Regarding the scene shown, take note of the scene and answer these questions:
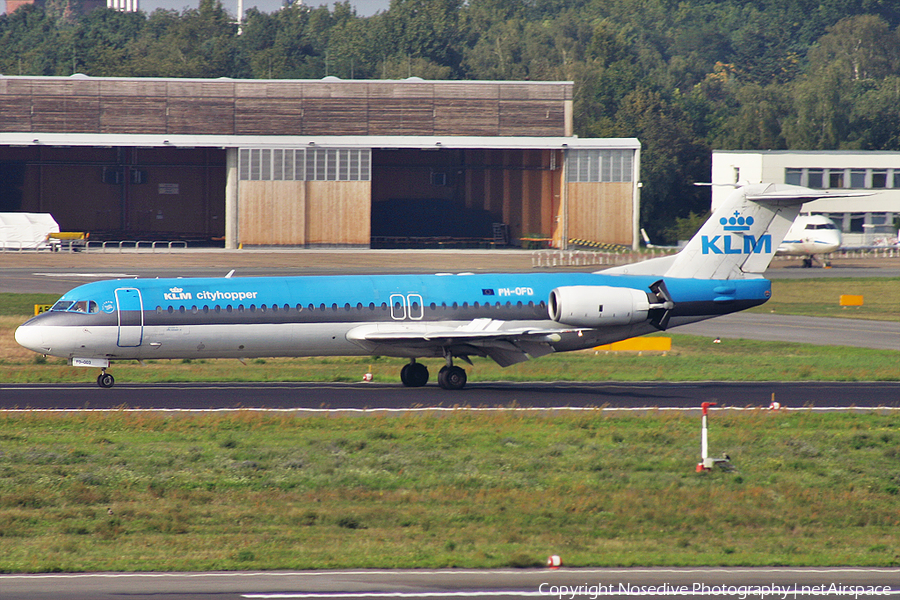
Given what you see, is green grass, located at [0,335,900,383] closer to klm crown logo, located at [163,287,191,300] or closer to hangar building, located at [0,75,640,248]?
klm crown logo, located at [163,287,191,300]

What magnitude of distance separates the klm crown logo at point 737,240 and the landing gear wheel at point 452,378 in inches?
349

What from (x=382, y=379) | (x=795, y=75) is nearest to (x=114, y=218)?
(x=382, y=379)

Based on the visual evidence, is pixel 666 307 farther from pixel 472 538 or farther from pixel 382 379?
pixel 472 538

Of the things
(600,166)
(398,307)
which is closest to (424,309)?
(398,307)

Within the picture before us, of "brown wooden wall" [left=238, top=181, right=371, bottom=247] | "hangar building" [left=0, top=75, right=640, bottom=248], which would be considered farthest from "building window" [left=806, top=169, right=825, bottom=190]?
"brown wooden wall" [left=238, top=181, right=371, bottom=247]

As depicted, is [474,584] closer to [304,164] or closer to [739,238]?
[739,238]

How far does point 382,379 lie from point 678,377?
32.2ft

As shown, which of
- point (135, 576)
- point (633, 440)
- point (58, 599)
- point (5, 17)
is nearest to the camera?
point (58, 599)

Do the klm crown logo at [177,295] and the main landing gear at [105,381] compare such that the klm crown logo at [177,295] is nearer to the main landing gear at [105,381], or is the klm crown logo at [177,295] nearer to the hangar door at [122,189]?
the main landing gear at [105,381]

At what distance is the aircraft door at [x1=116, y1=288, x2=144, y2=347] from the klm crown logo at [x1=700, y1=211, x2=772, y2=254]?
17.3 m

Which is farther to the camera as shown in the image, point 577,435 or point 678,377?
point 678,377

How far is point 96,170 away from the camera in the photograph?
100 metres

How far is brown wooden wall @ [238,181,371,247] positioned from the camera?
3435 inches

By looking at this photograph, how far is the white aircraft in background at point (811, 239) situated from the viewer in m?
80.8
